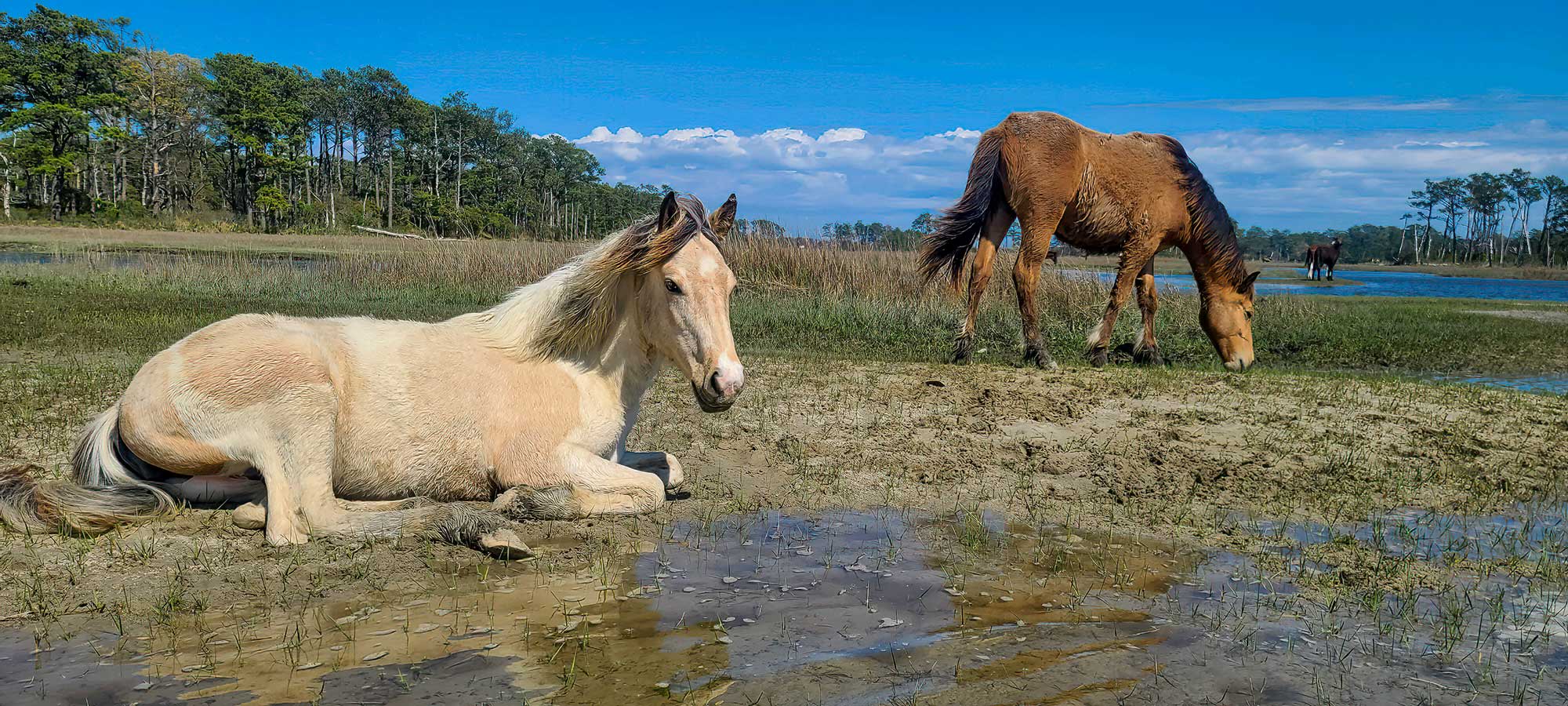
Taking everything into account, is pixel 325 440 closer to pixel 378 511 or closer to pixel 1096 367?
pixel 378 511

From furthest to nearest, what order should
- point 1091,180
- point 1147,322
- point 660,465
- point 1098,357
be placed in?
point 1147,322 → point 1098,357 → point 1091,180 → point 660,465

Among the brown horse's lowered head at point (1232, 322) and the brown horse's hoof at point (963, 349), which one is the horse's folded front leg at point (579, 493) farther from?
the brown horse's lowered head at point (1232, 322)

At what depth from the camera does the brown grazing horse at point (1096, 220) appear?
10.1 metres

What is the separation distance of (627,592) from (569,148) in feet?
367

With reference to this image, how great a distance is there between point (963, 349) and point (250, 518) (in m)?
7.83

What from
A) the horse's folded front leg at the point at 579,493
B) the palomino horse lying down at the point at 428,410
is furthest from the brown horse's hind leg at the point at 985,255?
the horse's folded front leg at the point at 579,493

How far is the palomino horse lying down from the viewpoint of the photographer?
165 inches

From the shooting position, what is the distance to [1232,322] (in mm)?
11156

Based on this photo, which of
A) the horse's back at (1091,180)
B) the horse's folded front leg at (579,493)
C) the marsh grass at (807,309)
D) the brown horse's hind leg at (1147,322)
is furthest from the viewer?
the marsh grass at (807,309)

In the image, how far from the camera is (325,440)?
4250 mm

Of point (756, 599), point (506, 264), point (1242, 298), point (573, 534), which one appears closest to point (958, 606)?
point (756, 599)

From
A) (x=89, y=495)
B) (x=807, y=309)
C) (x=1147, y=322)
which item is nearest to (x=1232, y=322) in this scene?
(x=1147, y=322)

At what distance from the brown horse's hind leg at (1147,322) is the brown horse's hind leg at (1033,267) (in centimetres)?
144

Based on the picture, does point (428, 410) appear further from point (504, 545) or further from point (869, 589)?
point (869, 589)
